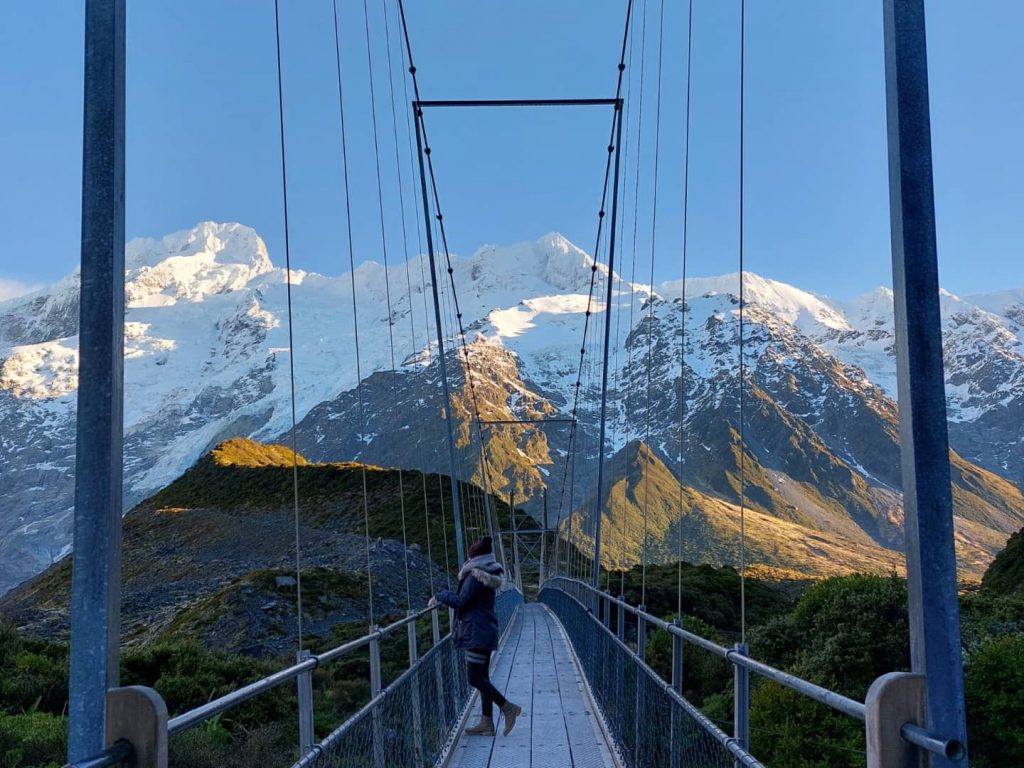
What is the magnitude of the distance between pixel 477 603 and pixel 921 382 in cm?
481

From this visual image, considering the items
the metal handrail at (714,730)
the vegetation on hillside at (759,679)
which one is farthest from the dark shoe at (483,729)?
the metal handrail at (714,730)

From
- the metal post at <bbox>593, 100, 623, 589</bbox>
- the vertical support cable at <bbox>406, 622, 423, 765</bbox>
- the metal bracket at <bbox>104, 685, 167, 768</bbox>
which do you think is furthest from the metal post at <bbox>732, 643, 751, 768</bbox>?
the metal post at <bbox>593, 100, 623, 589</bbox>

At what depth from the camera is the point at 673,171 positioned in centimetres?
1573

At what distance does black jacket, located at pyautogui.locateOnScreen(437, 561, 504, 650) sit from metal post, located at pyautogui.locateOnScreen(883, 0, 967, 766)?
4468 millimetres

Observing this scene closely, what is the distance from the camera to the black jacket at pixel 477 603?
6.90m

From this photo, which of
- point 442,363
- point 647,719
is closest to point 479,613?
point 647,719

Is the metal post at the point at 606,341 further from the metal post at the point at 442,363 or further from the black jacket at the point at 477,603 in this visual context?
the black jacket at the point at 477,603

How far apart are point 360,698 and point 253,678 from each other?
1269 millimetres

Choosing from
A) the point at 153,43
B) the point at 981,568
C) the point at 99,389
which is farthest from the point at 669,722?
the point at 981,568

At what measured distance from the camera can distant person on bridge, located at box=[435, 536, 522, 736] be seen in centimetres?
693

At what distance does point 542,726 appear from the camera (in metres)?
7.85

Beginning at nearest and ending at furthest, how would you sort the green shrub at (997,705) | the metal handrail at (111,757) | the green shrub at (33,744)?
the metal handrail at (111,757) < the green shrub at (33,744) < the green shrub at (997,705)

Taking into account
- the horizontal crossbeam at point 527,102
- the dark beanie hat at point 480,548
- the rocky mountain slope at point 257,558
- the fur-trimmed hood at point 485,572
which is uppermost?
the horizontal crossbeam at point 527,102

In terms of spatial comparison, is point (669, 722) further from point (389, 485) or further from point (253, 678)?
point (389, 485)
